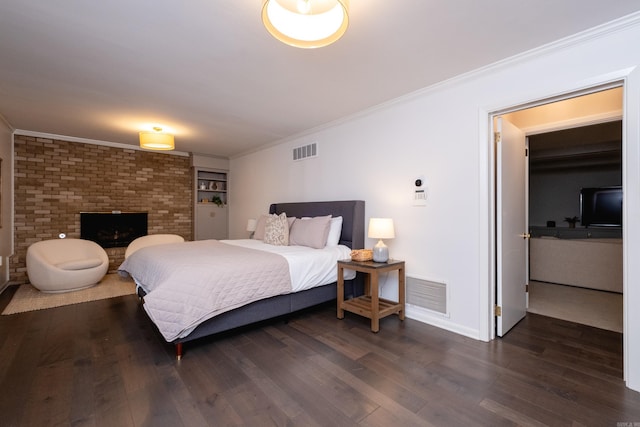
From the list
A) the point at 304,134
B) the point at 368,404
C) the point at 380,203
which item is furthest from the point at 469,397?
the point at 304,134

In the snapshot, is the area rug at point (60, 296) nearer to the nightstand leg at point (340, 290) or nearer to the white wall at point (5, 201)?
the white wall at point (5, 201)

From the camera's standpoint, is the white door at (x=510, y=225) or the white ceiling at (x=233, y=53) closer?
the white ceiling at (x=233, y=53)

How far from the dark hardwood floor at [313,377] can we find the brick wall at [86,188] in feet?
7.81

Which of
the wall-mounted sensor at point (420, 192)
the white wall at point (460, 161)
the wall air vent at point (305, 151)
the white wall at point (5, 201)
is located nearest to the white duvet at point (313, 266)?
the white wall at point (460, 161)

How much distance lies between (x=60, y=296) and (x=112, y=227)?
1790 millimetres

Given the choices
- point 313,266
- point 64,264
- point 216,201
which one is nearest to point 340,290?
point 313,266

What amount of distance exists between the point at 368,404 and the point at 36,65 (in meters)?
Result: 3.68

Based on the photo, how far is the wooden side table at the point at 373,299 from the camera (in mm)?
2777

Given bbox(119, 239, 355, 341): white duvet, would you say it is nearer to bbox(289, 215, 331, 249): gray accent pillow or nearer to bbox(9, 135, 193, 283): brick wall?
bbox(289, 215, 331, 249): gray accent pillow

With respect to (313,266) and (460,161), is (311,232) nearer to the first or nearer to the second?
(313,266)

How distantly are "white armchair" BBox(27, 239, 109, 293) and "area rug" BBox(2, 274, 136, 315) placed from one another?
0.13 m

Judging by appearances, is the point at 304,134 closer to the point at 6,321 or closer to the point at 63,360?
the point at 63,360

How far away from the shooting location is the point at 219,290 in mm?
2371

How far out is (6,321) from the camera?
293 centimetres
